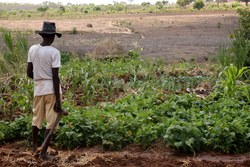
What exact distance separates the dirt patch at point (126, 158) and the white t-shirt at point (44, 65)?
816 mm

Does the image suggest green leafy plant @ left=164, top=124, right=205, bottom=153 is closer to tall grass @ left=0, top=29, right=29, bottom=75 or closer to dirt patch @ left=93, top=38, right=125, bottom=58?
tall grass @ left=0, top=29, right=29, bottom=75

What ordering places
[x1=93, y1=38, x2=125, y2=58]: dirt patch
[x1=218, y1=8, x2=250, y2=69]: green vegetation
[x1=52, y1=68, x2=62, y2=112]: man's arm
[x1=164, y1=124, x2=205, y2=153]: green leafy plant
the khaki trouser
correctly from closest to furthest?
[x1=52, y1=68, x2=62, y2=112]: man's arm < the khaki trouser < [x1=164, y1=124, x2=205, y2=153]: green leafy plant < [x1=218, y1=8, x2=250, y2=69]: green vegetation < [x1=93, y1=38, x2=125, y2=58]: dirt patch

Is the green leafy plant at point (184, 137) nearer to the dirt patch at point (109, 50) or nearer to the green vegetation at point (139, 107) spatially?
the green vegetation at point (139, 107)

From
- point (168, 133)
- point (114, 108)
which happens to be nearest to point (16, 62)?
point (114, 108)

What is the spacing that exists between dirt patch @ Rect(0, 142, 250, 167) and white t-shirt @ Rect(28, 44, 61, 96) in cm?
82

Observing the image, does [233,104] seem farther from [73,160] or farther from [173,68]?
[173,68]

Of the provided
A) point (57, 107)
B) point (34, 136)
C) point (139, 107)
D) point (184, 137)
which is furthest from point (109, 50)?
point (57, 107)

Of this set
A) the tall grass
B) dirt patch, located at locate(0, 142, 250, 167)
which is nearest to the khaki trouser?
dirt patch, located at locate(0, 142, 250, 167)

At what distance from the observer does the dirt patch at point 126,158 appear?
229 inches

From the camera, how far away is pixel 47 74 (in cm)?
589

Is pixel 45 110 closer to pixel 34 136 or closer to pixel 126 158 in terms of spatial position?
pixel 34 136

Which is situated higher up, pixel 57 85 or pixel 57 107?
pixel 57 85

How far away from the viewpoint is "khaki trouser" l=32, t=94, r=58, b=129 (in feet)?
19.7

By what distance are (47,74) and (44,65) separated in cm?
11
